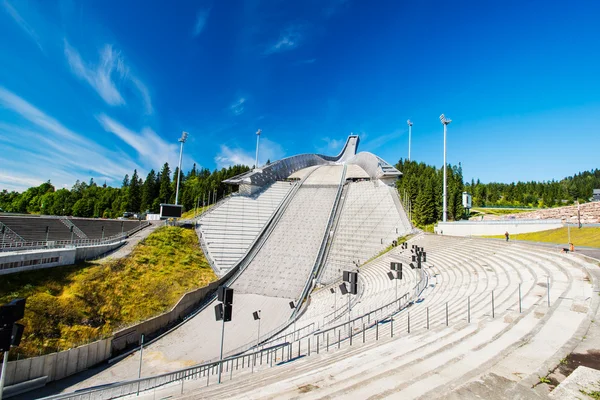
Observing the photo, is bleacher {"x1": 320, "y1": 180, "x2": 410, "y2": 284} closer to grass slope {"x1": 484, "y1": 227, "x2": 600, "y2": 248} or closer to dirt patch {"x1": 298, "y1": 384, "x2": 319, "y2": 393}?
grass slope {"x1": 484, "y1": 227, "x2": 600, "y2": 248}

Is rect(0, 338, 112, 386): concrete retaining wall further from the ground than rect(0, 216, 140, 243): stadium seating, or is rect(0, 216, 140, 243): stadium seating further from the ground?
rect(0, 216, 140, 243): stadium seating

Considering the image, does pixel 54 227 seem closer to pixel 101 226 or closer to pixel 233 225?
pixel 101 226

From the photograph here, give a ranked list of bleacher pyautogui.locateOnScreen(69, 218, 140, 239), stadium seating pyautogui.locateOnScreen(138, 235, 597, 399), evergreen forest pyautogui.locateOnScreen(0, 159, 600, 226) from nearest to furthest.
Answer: stadium seating pyautogui.locateOnScreen(138, 235, 597, 399), bleacher pyautogui.locateOnScreen(69, 218, 140, 239), evergreen forest pyautogui.locateOnScreen(0, 159, 600, 226)

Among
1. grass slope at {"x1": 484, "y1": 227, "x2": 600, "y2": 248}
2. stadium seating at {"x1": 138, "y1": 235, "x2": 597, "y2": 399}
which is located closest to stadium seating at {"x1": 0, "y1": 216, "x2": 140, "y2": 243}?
stadium seating at {"x1": 138, "y1": 235, "x2": 597, "y2": 399}

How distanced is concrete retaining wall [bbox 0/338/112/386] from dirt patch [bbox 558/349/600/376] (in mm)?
16874

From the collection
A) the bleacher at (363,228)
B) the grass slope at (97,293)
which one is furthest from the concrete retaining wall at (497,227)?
the grass slope at (97,293)

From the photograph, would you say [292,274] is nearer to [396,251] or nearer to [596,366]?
[396,251]

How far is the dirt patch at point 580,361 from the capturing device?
4.60 metres

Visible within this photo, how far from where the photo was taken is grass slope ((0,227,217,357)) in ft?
44.0

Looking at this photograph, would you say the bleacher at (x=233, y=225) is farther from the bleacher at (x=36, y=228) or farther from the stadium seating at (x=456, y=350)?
the stadium seating at (x=456, y=350)

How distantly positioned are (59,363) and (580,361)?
57.2ft

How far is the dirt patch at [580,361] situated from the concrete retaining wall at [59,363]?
1687cm

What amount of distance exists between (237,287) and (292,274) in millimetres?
5008

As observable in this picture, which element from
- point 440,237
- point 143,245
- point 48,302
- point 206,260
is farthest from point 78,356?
point 440,237
